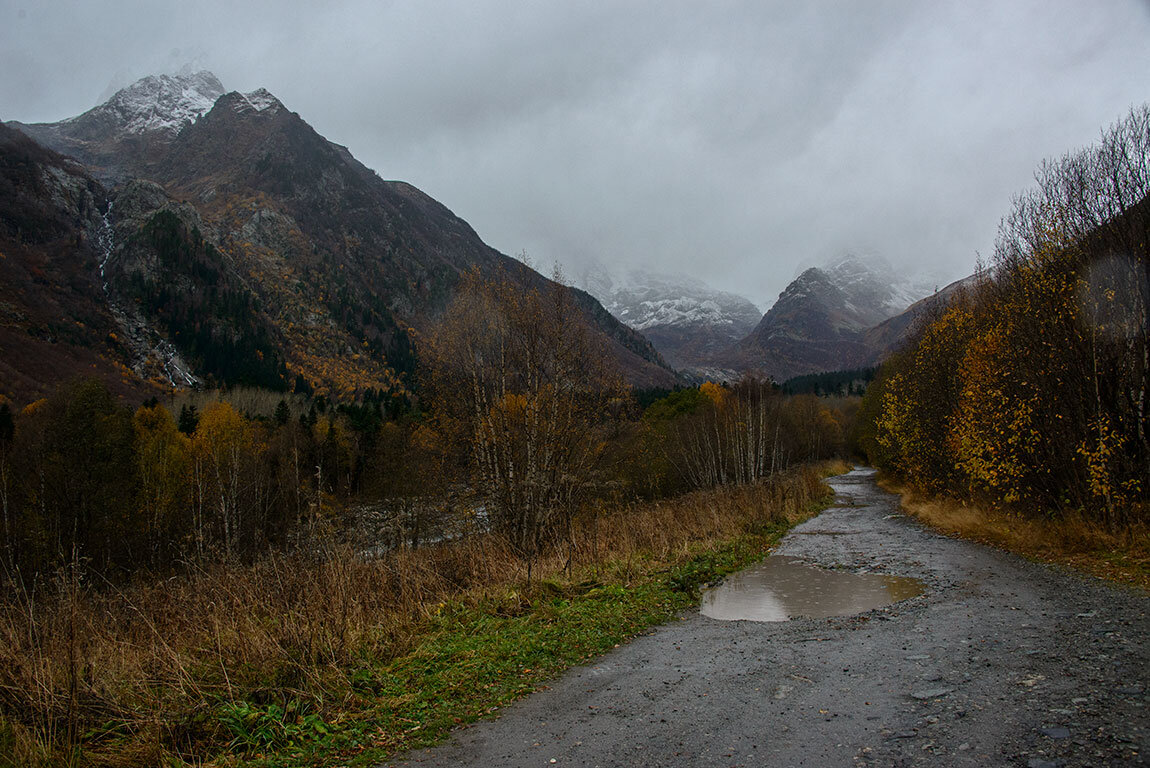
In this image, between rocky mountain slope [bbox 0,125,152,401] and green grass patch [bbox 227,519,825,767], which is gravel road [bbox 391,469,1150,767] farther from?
rocky mountain slope [bbox 0,125,152,401]

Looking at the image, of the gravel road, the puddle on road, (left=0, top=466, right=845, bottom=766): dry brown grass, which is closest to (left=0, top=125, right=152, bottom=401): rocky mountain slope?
(left=0, top=466, right=845, bottom=766): dry brown grass

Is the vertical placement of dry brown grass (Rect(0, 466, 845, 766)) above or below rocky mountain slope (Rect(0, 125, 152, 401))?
below

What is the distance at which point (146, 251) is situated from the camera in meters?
189

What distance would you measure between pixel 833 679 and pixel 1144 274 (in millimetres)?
13687

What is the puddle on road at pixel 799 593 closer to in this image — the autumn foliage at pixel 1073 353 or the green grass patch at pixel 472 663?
the green grass patch at pixel 472 663

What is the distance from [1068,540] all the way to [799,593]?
24.0 ft

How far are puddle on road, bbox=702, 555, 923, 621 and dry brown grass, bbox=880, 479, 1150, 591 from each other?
3436 mm

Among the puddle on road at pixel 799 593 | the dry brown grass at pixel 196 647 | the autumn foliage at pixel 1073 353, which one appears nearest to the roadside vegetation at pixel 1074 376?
the autumn foliage at pixel 1073 353

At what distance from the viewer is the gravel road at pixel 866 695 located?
4.68 metres

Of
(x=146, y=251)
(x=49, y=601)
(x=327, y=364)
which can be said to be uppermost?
(x=146, y=251)

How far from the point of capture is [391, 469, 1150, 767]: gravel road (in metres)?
4.68

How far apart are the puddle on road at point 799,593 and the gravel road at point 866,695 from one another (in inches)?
42.6

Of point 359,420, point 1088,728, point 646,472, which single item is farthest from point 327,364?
point 1088,728

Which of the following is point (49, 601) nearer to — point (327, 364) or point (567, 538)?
point (567, 538)
